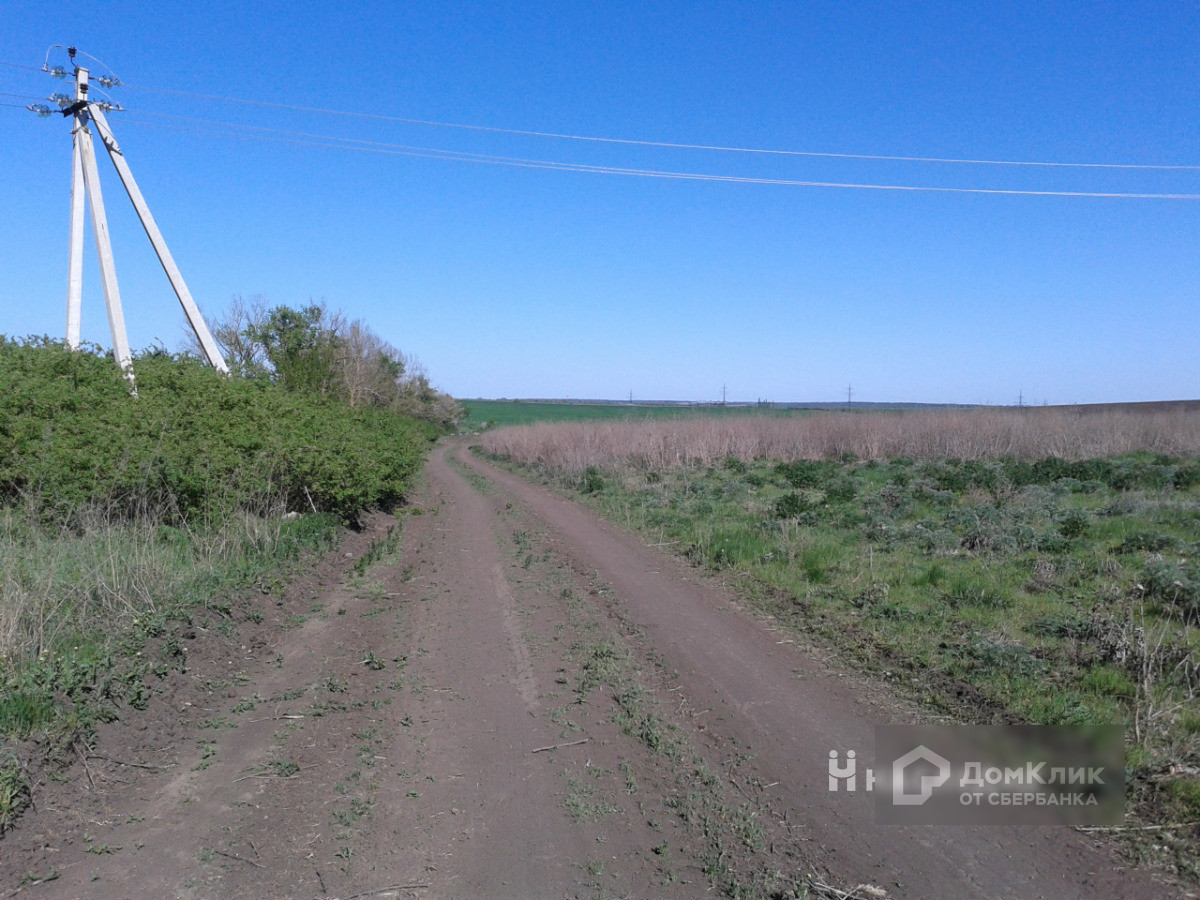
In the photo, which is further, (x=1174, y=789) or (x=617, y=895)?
(x=1174, y=789)

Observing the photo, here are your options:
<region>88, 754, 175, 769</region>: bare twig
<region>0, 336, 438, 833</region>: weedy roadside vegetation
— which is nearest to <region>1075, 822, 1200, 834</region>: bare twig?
<region>88, 754, 175, 769</region>: bare twig

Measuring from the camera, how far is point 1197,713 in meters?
5.06

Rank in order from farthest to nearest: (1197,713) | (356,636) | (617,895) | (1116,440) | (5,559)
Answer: (1116,440), (356,636), (5,559), (1197,713), (617,895)

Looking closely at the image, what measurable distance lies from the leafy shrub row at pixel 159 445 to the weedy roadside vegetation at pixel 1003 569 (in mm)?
6453

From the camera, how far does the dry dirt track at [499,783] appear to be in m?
3.62

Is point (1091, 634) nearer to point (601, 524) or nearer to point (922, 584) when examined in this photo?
point (922, 584)

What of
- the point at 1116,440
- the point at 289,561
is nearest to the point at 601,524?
the point at 289,561

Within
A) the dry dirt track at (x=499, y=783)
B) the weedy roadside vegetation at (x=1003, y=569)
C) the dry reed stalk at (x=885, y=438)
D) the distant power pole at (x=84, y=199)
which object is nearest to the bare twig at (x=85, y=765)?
the dry dirt track at (x=499, y=783)

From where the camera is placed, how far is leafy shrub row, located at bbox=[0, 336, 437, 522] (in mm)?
9281

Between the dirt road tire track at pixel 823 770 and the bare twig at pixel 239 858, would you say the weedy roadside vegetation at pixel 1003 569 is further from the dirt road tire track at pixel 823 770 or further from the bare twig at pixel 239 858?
the bare twig at pixel 239 858

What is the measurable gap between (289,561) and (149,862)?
259 inches

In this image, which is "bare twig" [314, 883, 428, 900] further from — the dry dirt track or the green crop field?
the green crop field

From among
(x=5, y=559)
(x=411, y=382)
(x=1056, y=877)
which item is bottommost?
(x=1056, y=877)

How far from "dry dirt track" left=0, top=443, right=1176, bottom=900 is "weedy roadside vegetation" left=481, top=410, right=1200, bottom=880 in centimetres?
82
